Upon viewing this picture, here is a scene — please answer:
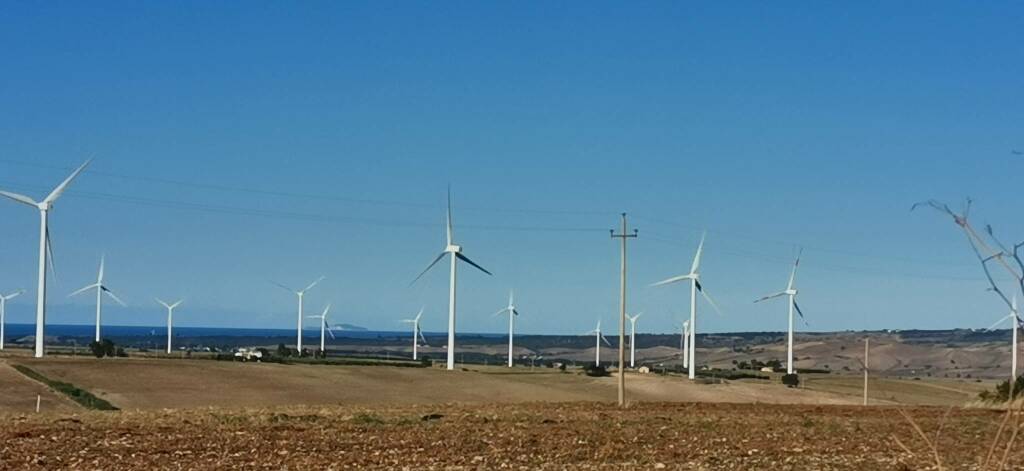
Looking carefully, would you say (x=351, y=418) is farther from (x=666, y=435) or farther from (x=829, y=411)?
(x=829, y=411)

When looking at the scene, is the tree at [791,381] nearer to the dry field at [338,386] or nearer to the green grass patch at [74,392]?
the dry field at [338,386]

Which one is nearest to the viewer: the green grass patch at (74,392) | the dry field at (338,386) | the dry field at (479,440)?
the dry field at (479,440)

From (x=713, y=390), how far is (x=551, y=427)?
198 ft

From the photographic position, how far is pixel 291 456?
27938mm

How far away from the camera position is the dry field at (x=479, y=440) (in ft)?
88.0

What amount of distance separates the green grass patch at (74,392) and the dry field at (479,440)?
20121 mm

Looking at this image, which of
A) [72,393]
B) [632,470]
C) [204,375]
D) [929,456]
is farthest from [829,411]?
[204,375]

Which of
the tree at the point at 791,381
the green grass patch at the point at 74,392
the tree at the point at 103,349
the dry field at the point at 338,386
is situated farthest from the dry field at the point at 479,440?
the tree at the point at 103,349

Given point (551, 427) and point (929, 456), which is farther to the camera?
point (551, 427)

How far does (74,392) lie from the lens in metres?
70.9

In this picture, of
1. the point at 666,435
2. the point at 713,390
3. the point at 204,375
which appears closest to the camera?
the point at 666,435

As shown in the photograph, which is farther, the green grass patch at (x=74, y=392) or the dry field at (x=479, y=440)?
the green grass patch at (x=74, y=392)

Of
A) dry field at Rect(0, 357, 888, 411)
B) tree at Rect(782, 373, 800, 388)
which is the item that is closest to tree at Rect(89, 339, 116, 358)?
dry field at Rect(0, 357, 888, 411)

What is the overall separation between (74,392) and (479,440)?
44347 mm
